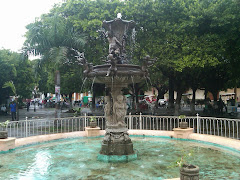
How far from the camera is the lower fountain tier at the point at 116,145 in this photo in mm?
8031

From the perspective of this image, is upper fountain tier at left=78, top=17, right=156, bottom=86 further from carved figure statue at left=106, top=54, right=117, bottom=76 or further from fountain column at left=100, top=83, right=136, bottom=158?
fountain column at left=100, top=83, right=136, bottom=158

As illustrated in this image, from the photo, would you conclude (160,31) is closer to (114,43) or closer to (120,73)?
(114,43)

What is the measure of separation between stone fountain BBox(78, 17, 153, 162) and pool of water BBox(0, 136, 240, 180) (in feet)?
1.79

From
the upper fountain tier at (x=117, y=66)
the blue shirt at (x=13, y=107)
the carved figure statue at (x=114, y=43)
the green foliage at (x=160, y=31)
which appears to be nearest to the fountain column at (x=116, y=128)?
the upper fountain tier at (x=117, y=66)

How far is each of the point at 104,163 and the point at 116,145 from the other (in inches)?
29.4

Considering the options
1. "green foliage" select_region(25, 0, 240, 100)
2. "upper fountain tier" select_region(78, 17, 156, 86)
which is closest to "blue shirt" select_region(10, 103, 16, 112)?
"green foliage" select_region(25, 0, 240, 100)

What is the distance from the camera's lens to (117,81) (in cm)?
809

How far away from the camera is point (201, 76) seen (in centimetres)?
2467

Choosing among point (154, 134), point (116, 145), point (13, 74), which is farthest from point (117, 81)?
point (13, 74)

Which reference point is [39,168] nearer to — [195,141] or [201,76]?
[195,141]

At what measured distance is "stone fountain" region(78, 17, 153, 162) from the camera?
7688 millimetres

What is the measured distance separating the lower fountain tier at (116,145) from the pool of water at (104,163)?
1.54 feet

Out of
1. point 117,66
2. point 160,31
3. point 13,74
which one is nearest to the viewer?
point 117,66

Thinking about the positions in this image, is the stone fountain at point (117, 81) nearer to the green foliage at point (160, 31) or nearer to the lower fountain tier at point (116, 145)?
the lower fountain tier at point (116, 145)
